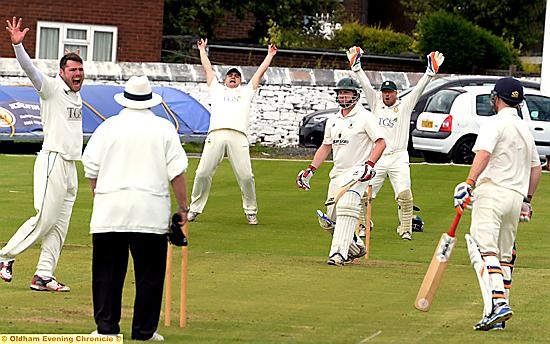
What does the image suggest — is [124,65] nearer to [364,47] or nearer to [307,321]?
[364,47]

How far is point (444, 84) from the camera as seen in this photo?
30469 millimetres

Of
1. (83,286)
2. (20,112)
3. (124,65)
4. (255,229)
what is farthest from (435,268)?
(124,65)

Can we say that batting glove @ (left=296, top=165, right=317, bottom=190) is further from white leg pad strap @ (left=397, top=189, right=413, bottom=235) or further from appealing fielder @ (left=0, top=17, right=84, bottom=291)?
appealing fielder @ (left=0, top=17, right=84, bottom=291)

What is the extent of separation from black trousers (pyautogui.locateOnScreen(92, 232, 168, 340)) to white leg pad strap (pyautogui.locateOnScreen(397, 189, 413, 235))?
806 cm

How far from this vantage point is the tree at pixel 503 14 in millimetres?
44188

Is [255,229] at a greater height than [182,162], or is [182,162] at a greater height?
[182,162]

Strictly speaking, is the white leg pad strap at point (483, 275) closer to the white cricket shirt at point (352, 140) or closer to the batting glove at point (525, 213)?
the batting glove at point (525, 213)

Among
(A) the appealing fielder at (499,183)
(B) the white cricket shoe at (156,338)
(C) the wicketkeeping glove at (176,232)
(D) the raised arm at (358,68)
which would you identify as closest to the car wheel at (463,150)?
(D) the raised arm at (358,68)

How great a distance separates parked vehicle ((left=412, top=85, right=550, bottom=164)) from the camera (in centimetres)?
2731

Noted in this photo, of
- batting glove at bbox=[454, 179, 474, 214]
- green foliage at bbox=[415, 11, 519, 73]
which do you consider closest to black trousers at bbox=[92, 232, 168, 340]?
batting glove at bbox=[454, 179, 474, 214]

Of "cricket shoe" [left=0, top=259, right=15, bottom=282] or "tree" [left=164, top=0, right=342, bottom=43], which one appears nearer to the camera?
"cricket shoe" [left=0, top=259, right=15, bottom=282]

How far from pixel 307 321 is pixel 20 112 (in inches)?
721

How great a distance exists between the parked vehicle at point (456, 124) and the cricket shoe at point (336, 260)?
13.3 metres

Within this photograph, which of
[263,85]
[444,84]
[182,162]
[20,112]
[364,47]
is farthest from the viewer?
[364,47]
